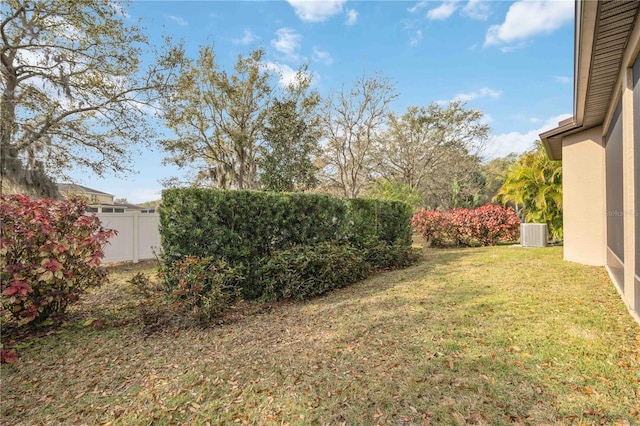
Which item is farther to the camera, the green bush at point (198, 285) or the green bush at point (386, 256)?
the green bush at point (386, 256)

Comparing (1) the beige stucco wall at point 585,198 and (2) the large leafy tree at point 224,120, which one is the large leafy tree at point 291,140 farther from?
(1) the beige stucco wall at point 585,198

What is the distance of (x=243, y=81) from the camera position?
15469 mm

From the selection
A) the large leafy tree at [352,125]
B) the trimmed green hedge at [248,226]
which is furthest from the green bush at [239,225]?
the large leafy tree at [352,125]

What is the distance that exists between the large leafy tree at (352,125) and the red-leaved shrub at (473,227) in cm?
787

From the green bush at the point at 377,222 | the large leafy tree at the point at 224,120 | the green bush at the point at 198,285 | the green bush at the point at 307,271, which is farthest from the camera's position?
the large leafy tree at the point at 224,120

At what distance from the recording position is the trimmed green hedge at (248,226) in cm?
457

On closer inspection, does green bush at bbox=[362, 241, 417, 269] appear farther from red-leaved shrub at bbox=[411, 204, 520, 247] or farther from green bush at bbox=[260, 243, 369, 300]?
red-leaved shrub at bbox=[411, 204, 520, 247]

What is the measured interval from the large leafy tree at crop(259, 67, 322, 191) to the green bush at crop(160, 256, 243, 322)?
10382 millimetres

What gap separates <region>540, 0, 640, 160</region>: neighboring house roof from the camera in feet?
9.89

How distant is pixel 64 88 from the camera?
9312 mm

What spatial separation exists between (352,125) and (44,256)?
53.5 ft

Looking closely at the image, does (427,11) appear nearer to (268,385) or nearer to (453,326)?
(453,326)

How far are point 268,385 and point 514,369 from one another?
2.13 metres

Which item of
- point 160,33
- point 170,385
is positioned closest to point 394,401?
point 170,385
